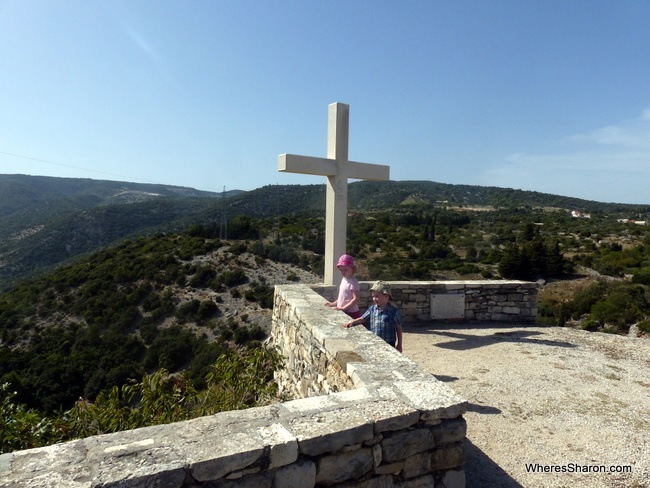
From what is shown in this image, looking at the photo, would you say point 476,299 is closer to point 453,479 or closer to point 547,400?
point 547,400

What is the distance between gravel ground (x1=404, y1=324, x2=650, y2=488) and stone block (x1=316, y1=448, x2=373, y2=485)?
113 cm

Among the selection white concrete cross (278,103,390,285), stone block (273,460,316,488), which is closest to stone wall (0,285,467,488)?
stone block (273,460,316,488)

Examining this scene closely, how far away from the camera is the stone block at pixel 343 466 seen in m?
1.88

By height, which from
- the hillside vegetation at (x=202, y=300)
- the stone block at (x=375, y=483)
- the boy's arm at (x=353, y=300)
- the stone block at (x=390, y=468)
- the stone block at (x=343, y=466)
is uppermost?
the boy's arm at (x=353, y=300)

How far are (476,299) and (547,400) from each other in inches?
126

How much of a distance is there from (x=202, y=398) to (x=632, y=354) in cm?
539

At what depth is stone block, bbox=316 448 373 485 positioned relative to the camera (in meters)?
1.88

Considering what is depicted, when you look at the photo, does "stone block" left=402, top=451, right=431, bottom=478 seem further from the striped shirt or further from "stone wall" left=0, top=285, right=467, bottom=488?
the striped shirt

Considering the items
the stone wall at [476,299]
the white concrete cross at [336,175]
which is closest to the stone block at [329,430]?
the white concrete cross at [336,175]

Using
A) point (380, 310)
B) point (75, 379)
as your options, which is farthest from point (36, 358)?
point (380, 310)

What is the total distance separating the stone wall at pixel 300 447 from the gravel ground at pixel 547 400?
83 cm

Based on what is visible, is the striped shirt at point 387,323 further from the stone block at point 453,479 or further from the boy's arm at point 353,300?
the stone block at point 453,479

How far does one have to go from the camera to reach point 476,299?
7.05 meters

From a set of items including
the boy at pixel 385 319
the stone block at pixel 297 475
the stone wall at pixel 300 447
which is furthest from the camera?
the boy at pixel 385 319
